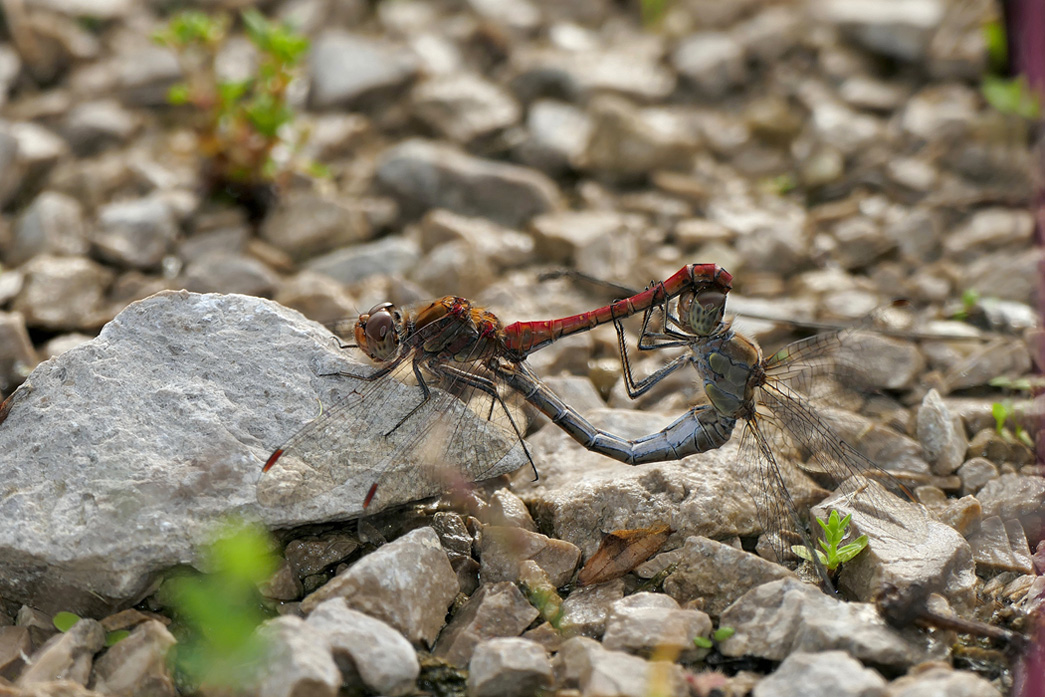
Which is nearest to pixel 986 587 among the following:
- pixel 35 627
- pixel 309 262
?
pixel 35 627

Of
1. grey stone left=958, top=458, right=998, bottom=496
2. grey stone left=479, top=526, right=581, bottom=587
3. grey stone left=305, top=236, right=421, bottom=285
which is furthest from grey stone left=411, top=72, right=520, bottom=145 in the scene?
grey stone left=958, top=458, right=998, bottom=496

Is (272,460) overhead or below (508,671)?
overhead

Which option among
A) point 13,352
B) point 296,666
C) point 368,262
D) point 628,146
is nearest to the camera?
point 296,666

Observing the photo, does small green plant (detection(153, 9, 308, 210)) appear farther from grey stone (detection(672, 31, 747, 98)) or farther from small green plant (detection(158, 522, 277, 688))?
small green plant (detection(158, 522, 277, 688))

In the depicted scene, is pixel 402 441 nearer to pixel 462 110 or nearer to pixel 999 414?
pixel 999 414

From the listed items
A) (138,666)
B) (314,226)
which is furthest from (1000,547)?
(314,226)

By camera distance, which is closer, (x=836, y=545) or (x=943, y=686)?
(x=943, y=686)

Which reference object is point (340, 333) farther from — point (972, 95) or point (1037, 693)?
point (972, 95)
